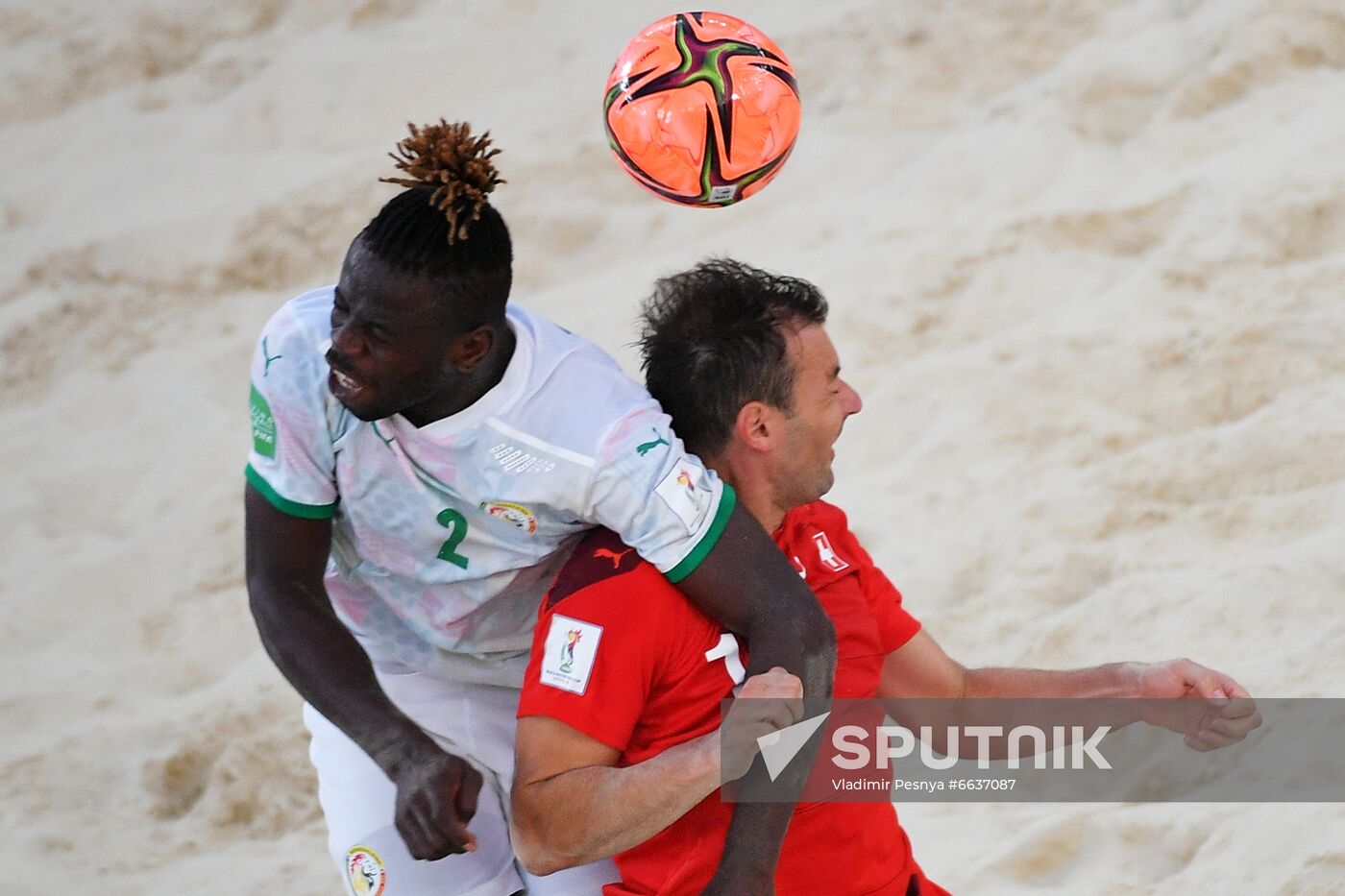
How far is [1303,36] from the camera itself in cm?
487

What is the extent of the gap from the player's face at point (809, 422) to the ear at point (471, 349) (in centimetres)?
46

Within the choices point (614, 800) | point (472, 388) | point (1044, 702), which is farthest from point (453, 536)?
point (1044, 702)

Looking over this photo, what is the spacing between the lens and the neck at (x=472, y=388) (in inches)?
89.7

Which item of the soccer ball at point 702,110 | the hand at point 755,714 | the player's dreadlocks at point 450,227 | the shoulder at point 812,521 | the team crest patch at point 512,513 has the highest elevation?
the soccer ball at point 702,110

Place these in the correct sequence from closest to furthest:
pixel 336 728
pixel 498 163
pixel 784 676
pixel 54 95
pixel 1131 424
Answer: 1. pixel 784 676
2. pixel 336 728
3. pixel 1131 424
4. pixel 498 163
5. pixel 54 95

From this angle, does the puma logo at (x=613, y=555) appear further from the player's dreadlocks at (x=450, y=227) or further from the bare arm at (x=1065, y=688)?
the bare arm at (x=1065, y=688)

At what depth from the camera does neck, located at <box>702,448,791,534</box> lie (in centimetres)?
246

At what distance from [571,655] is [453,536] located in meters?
0.27

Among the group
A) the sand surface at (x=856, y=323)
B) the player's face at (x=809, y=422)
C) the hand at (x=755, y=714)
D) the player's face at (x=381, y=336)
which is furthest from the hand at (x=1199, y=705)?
the player's face at (x=381, y=336)

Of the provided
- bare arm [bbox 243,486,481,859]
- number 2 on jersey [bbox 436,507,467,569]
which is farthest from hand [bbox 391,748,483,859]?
number 2 on jersey [bbox 436,507,467,569]

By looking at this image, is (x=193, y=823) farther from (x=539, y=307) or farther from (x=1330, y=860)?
(x=1330, y=860)

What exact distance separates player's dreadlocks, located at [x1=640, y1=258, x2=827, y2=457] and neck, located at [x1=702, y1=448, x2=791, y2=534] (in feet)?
0.07

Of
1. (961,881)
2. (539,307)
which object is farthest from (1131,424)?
(539,307)

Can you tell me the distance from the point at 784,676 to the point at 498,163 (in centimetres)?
334
